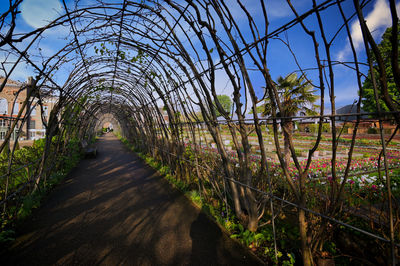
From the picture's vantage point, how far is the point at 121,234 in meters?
3.05

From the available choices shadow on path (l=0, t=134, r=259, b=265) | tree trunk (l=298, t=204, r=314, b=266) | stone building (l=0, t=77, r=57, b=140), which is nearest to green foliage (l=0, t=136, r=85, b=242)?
shadow on path (l=0, t=134, r=259, b=265)

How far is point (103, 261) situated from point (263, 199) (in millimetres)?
2429

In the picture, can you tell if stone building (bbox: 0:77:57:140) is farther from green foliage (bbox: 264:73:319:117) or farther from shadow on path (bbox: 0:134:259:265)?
green foliage (bbox: 264:73:319:117)

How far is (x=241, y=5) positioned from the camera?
7.01ft

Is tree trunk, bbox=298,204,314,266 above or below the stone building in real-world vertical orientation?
below

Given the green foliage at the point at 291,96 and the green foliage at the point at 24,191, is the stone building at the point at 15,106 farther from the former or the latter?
the green foliage at the point at 291,96

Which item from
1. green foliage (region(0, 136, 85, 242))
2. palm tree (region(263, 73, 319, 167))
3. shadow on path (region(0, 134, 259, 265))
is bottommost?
shadow on path (region(0, 134, 259, 265))

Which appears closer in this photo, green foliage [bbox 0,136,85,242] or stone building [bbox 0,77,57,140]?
green foliage [bbox 0,136,85,242]

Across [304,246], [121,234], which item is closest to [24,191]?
[121,234]

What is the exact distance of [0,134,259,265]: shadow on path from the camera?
248cm

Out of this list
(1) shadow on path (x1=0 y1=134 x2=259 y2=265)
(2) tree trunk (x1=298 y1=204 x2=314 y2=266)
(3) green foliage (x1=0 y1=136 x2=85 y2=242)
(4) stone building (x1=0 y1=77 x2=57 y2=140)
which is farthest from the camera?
(4) stone building (x1=0 y1=77 x2=57 y2=140)

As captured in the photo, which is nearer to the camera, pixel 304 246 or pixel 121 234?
pixel 304 246

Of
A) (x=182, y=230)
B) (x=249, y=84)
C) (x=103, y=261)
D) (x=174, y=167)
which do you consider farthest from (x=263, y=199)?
(x=174, y=167)

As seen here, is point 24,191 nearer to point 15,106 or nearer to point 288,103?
point 288,103
